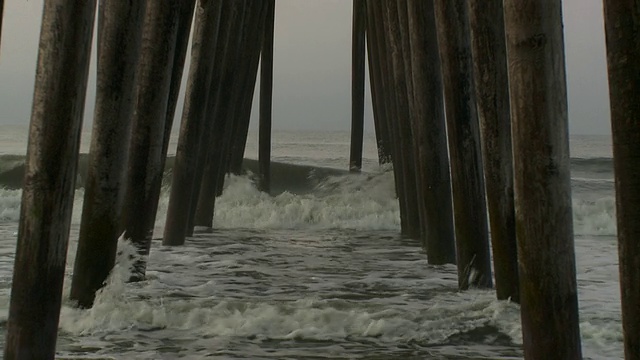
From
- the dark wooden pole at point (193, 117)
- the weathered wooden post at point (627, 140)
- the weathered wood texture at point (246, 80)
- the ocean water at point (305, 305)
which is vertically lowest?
the ocean water at point (305, 305)

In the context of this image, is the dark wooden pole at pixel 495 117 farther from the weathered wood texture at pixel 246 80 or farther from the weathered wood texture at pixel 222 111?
the weathered wood texture at pixel 246 80

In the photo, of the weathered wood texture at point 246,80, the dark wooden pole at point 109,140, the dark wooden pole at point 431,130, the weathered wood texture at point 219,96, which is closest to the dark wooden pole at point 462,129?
the dark wooden pole at point 431,130

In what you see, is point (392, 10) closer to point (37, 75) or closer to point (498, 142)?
point (498, 142)

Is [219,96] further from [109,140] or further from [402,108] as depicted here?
[109,140]

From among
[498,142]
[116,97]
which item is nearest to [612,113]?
[498,142]

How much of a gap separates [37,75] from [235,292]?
2407mm

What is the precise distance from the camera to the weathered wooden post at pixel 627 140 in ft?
7.71

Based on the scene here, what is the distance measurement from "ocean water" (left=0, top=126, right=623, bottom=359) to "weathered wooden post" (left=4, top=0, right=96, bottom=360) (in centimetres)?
54

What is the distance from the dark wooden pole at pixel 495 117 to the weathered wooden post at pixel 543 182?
1206 mm

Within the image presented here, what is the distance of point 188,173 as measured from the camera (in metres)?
6.97

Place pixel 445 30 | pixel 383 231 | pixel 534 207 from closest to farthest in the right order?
1. pixel 534 207
2. pixel 445 30
3. pixel 383 231

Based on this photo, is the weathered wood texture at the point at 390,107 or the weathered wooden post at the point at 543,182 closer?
the weathered wooden post at the point at 543,182

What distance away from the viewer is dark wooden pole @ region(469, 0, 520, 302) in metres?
4.14

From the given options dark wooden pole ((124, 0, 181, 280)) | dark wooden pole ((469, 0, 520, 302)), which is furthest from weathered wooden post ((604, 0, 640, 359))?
dark wooden pole ((124, 0, 181, 280))
